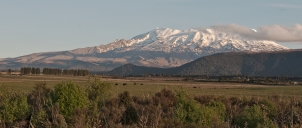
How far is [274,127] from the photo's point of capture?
2058 centimetres

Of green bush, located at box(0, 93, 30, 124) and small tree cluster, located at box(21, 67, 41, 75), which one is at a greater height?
small tree cluster, located at box(21, 67, 41, 75)

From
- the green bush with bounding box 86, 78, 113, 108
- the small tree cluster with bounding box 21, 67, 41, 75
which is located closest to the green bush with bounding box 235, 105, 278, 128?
the green bush with bounding box 86, 78, 113, 108

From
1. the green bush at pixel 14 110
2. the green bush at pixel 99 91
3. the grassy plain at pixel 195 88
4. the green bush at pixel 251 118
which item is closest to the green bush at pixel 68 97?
the green bush at pixel 14 110

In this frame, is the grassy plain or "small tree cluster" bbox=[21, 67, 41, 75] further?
"small tree cluster" bbox=[21, 67, 41, 75]

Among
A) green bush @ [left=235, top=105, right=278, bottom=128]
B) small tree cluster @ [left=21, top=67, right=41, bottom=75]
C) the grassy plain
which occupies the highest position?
small tree cluster @ [left=21, top=67, right=41, bottom=75]

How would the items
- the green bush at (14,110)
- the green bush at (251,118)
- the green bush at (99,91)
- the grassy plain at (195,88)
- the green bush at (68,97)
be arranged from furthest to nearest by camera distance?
the grassy plain at (195,88) → the green bush at (99,91) → the green bush at (68,97) → the green bush at (14,110) → the green bush at (251,118)

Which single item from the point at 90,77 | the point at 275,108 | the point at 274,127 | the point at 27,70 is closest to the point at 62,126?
the point at 274,127

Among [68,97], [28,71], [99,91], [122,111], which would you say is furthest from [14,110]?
[28,71]

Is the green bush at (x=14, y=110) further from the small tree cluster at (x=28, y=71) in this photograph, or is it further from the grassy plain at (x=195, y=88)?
the small tree cluster at (x=28, y=71)

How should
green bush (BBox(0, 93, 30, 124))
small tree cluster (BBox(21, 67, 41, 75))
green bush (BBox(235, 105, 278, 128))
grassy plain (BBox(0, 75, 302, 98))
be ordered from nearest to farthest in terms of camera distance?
green bush (BBox(235, 105, 278, 128)), green bush (BBox(0, 93, 30, 124)), grassy plain (BBox(0, 75, 302, 98)), small tree cluster (BBox(21, 67, 41, 75))

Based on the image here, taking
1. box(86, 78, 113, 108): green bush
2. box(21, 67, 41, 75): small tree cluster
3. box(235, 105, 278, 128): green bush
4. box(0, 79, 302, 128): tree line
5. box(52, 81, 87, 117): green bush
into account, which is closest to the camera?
box(0, 79, 302, 128): tree line

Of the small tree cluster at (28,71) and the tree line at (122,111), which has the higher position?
the small tree cluster at (28,71)

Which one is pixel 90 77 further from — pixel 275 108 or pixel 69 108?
pixel 275 108

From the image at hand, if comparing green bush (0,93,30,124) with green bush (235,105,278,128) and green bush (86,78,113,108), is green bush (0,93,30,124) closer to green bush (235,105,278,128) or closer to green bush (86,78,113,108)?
green bush (86,78,113,108)
